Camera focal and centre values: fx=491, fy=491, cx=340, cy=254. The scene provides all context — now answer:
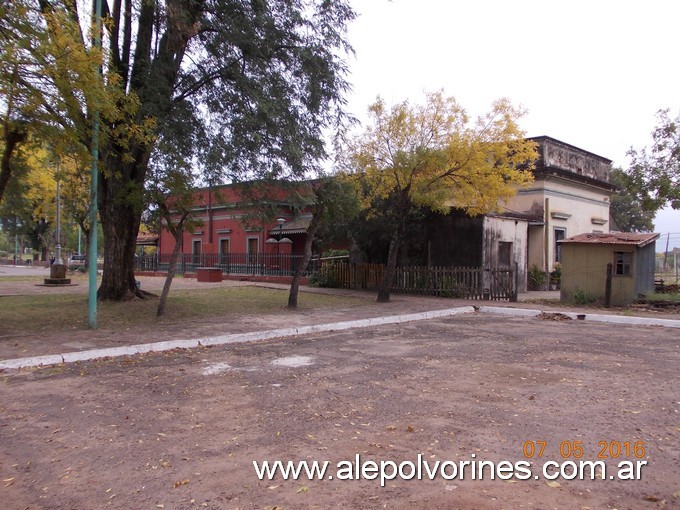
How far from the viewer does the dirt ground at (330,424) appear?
131 inches

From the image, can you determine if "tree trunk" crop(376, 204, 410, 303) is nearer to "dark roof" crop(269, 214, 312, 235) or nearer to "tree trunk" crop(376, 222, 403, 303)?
"tree trunk" crop(376, 222, 403, 303)

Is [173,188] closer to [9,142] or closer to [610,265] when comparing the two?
[9,142]

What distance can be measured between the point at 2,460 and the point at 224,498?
2.02 m

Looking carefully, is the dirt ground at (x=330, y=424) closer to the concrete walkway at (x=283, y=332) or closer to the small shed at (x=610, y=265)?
the concrete walkway at (x=283, y=332)

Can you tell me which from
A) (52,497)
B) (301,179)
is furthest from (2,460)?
(301,179)

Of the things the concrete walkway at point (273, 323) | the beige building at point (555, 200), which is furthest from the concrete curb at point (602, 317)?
the beige building at point (555, 200)

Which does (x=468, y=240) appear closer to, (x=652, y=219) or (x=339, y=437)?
(x=339, y=437)

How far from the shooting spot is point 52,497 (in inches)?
130

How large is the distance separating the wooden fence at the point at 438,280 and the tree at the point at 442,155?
2.66m

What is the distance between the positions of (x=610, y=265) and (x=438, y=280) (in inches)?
228

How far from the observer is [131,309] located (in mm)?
12875

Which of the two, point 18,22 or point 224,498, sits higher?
point 18,22

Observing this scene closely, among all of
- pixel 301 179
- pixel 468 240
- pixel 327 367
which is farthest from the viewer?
pixel 468 240

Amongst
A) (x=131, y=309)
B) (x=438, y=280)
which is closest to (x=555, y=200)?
(x=438, y=280)
